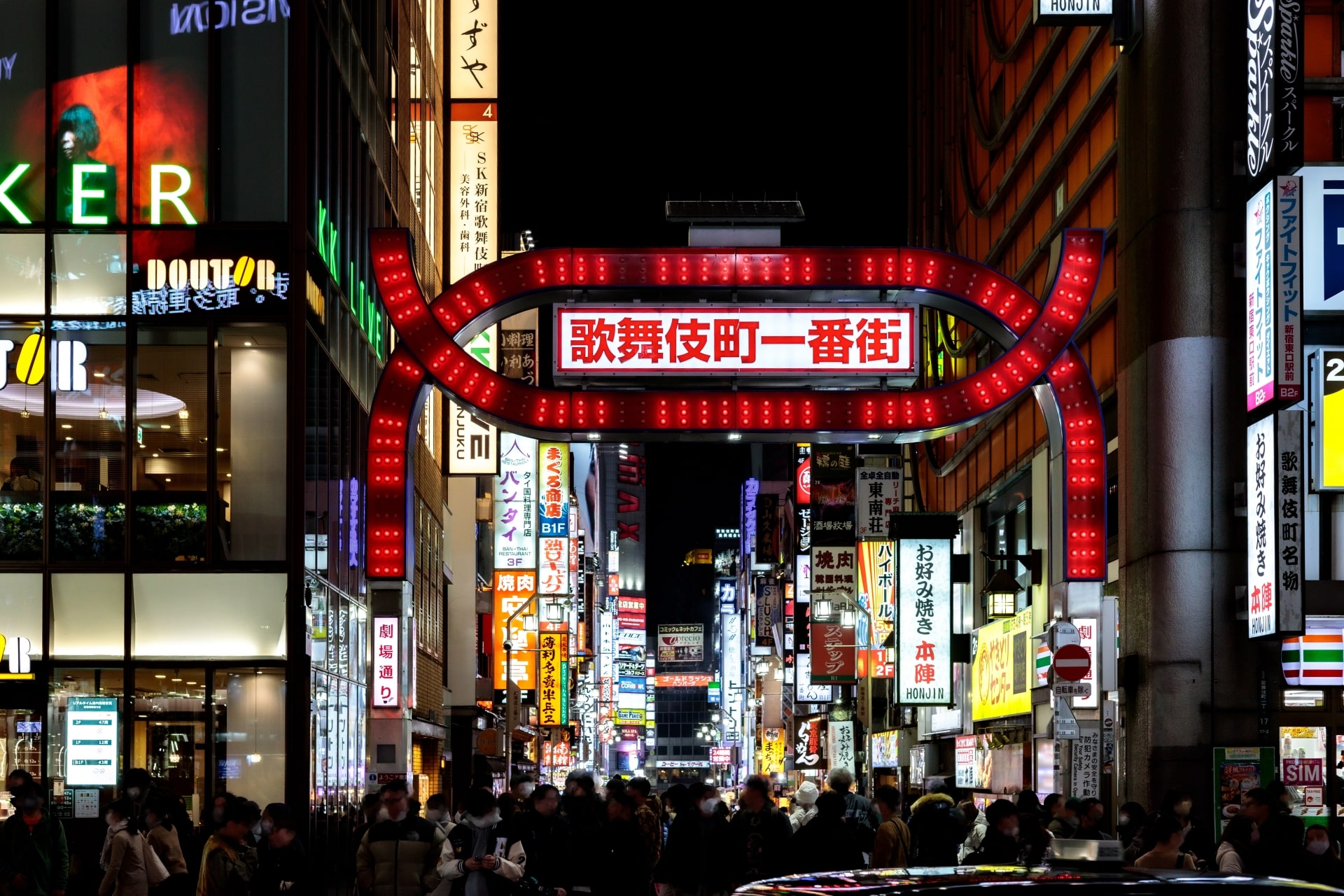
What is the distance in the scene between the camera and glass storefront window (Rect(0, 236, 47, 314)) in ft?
78.7

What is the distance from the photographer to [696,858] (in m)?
17.1

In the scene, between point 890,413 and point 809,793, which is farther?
point 809,793

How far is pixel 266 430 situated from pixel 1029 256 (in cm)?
1681

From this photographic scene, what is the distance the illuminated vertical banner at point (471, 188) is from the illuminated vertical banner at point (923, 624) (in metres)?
13.4

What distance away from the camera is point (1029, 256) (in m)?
34.7

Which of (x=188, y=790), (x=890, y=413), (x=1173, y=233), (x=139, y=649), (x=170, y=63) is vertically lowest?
(x=188, y=790)

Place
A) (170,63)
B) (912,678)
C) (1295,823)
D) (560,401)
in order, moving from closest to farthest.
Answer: (1295,823) < (560,401) < (170,63) < (912,678)

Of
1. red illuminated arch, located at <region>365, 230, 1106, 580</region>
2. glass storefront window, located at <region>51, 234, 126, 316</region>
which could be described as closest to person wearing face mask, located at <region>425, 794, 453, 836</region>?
red illuminated arch, located at <region>365, 230, 1106, 580</region>

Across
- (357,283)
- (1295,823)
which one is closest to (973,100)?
(357,283)

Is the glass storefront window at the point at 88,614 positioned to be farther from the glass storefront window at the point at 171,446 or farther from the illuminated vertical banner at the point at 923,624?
the illuminated vertical banner at the point at 923,624

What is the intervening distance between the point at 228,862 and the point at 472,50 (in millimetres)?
34189

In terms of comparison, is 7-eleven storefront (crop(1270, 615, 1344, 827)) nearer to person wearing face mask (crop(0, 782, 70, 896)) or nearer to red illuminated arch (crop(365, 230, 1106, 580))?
red illuminated arch (crop(365, 230, 1106, 580))

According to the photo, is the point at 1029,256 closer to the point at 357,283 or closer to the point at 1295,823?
the point at 357,283

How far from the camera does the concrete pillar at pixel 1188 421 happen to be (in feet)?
76.7
